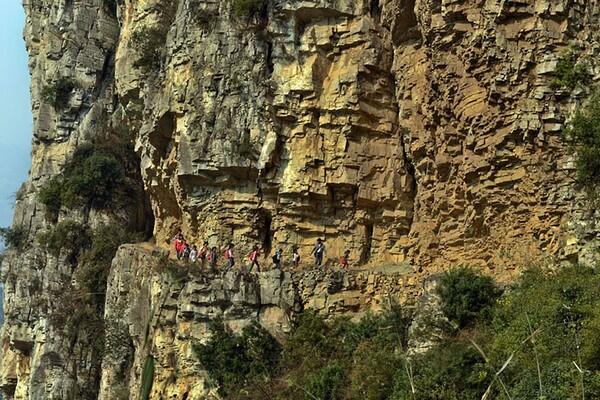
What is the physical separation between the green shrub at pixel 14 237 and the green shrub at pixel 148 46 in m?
9.43

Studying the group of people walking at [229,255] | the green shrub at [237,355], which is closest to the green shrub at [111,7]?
the group of people walking at [229,255]

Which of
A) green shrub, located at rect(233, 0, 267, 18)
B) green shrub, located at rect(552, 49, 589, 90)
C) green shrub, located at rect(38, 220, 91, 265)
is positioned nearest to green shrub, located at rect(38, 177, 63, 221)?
green shrub, located at rect(38, 220, 91, 265)

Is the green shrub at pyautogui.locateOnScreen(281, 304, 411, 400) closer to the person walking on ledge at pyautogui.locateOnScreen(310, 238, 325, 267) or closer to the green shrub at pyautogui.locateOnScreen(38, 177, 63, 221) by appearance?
the person walking on ledge at pyautogui.locateOnScreen(310, 238, 325, 267)

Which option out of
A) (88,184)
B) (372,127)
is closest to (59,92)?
(88,184)

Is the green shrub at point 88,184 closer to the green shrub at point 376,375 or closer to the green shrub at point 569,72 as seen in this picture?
the green shrub at point 376,375

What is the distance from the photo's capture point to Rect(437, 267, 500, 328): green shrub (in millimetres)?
14570

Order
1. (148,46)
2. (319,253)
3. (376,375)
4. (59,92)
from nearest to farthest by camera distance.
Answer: (376,375) → (319,253) → (148,46) → (59,92)

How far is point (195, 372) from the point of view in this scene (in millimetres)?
18516

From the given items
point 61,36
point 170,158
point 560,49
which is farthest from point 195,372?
point 61,36

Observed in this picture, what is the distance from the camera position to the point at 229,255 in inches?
771

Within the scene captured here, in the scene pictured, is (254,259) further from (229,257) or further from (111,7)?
(111,7)

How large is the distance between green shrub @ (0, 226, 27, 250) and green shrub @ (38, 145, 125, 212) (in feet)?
6.24

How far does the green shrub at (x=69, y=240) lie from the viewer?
29.1m

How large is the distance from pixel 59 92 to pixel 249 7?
14.1 meters
